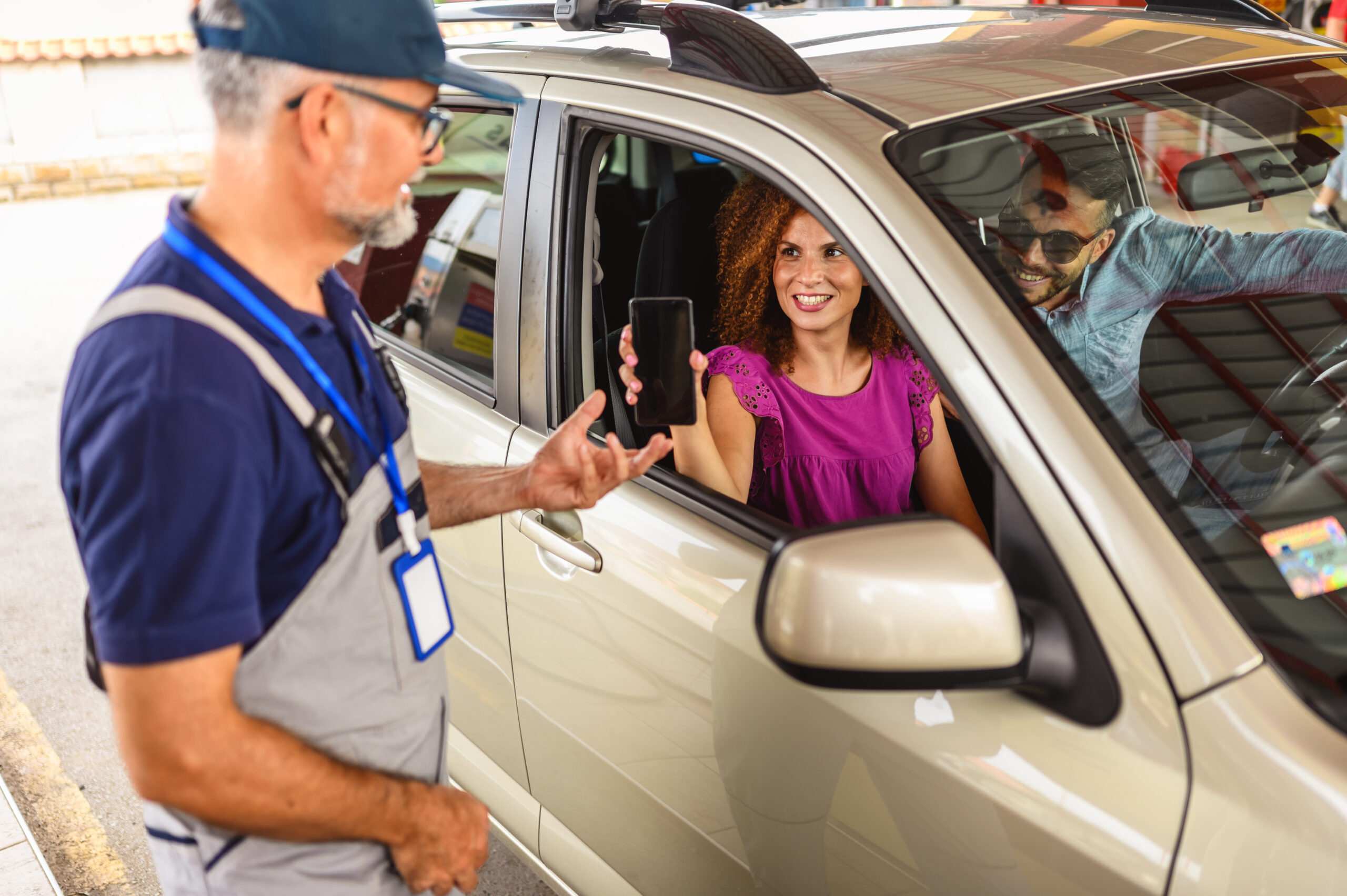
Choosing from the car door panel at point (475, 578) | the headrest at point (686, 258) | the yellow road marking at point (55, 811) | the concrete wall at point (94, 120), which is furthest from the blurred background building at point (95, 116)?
the car door panel at point (475, 578)

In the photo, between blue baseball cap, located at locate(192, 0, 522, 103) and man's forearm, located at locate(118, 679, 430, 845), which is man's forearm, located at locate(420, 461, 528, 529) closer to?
man's forearm, located at locate(118, 679, 430, 845)

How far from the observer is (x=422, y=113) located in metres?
1.06

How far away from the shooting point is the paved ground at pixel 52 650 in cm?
265

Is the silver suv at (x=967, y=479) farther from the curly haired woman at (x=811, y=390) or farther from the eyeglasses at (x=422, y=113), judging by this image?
the eyeglasses at (x=422, y=113)

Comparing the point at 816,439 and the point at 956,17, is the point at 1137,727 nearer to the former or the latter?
the point at 816,439

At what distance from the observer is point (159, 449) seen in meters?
0.88

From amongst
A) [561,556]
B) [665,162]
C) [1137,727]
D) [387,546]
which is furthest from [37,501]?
[1137,727]

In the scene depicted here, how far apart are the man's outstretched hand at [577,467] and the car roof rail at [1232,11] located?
1.56 metres

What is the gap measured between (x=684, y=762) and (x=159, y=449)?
95 cm

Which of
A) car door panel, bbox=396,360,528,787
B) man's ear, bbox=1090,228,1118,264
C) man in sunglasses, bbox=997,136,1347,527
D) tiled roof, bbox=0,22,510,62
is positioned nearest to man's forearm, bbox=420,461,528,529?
car door panel, bbox=396,360,528,787

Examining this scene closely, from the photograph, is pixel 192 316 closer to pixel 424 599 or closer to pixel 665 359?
pixel 424 599

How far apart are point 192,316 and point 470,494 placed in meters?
0.59

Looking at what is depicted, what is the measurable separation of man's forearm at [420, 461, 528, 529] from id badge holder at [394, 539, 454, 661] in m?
0.25

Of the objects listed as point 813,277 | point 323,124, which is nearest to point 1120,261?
point 813,277
